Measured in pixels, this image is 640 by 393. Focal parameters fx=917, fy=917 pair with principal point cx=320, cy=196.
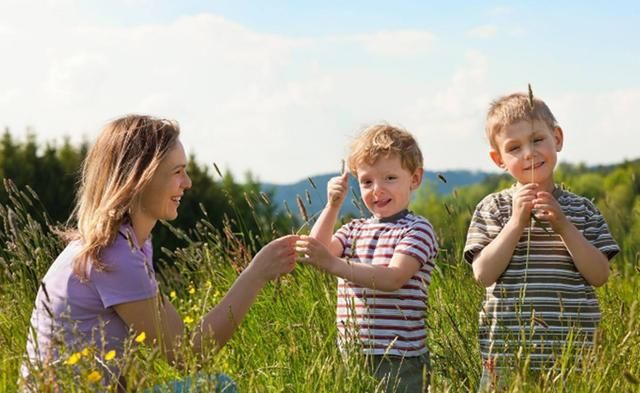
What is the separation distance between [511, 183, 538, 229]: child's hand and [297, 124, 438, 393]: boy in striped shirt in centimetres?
52

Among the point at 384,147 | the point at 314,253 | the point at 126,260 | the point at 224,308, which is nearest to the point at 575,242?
the point at 384,147

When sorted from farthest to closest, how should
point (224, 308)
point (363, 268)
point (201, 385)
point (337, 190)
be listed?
point (337, 190) < point (363, 268) < point (224, 308) < point (201, 385)

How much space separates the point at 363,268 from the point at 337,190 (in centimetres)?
43

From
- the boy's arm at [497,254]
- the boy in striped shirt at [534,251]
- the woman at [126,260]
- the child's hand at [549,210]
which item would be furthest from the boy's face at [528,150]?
the woman at [126,260]

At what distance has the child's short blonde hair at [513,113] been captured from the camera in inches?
147

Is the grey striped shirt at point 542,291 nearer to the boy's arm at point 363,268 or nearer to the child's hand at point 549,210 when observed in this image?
the child's hand at point 549,210

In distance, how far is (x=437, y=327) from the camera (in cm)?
438

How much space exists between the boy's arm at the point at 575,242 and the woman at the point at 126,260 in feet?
3.25

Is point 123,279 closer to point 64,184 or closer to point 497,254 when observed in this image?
point 497,254

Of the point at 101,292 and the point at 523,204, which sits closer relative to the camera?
the point at 101,292

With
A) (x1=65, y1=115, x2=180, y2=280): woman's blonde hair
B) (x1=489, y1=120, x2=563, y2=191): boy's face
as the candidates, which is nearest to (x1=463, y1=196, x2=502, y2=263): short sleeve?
(x1=489, y1=120, x2=563, y2=191): boy's face

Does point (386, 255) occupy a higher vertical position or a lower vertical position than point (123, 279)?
lower

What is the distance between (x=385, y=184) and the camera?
13.2 feet

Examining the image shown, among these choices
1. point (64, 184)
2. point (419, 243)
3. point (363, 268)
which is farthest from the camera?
point (64, 184)
